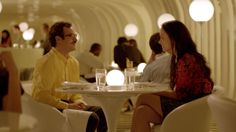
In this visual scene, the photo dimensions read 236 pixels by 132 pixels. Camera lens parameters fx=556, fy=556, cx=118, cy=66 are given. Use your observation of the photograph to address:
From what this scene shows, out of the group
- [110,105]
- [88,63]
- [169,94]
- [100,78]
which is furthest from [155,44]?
[88,63]

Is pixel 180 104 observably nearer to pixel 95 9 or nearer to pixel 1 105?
pixel 1 105

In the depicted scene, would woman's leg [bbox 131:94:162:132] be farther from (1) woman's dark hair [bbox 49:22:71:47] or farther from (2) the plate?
(1) woman's dark hair [bbox 49:22:71:47]

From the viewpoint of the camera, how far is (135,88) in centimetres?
494

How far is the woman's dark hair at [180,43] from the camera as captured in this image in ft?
15.7

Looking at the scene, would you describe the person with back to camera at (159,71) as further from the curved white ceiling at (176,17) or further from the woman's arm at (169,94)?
the curved white ceiling at (176,17)

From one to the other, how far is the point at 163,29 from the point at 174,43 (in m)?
0.19

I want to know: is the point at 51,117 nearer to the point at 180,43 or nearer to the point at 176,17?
the point at 180,43

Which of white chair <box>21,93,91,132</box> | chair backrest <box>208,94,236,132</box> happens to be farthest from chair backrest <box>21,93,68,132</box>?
chair backrest <box>208,94,236,132</box>

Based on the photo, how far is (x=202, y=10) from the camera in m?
8.52

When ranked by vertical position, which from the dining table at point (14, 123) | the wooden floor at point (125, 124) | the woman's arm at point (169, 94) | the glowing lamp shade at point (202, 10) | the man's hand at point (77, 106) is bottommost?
the wooden floor at point (125, 124)

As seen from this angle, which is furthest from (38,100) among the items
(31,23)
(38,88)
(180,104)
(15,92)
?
(31,23)

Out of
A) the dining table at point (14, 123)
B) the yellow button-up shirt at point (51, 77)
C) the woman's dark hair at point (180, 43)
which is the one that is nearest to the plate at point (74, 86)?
the yellow button-up shirt at point (51, 77)

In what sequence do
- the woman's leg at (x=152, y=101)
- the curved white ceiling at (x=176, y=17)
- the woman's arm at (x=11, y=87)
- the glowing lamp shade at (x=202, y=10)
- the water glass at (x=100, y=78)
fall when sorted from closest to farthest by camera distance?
the woman's arm at (x=11, y=87)
the woman's leg at (x=152, y=101)
the water glass at (x=100, y=78)
the glowing lamp shade at (x=202, y=10)
the curved white ceiling at (x=176, y=17)

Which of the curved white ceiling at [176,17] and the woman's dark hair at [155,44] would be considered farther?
the curved white ceiling at [176,17]
